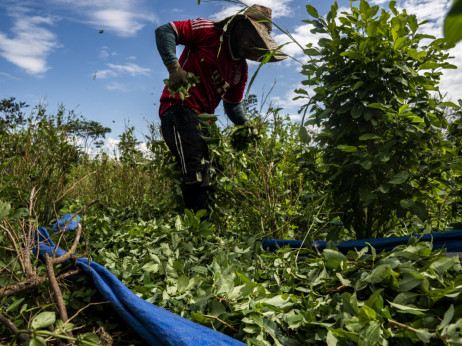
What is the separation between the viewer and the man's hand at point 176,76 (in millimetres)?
2764

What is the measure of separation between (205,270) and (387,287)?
89cm

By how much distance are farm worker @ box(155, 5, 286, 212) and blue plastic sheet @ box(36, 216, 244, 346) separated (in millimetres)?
1513

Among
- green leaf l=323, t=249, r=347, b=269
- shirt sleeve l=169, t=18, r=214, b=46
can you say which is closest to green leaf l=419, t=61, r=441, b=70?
green leaf l=323, t=249, r=347, b=269

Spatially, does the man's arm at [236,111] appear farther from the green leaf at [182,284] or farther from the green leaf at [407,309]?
the green leaf at [407,309]

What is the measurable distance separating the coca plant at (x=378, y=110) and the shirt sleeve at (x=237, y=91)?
1.36 metres

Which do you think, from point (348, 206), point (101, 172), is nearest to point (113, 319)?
point (348, 206)

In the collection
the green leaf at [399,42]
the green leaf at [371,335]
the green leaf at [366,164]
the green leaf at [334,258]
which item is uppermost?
the green leaf at [399,42]

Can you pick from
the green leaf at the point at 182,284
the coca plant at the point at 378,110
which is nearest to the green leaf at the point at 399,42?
the coca plant at the point at 378,110

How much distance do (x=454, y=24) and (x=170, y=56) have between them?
2801 mm

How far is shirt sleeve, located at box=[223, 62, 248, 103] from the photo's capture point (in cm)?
→ 343

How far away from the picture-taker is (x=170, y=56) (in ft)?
9.14

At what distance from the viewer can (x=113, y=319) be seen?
154 cm

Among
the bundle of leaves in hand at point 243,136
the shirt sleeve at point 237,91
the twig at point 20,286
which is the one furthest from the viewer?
the shirt sleeve at point 237,91

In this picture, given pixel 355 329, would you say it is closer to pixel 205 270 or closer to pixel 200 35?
pixel 205 270
